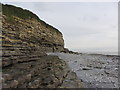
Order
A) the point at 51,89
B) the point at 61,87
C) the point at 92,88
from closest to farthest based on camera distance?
the point at 51,89 < the point at 61,87 < the point at 92,88

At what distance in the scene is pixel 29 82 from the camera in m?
5.91

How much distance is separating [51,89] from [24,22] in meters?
17.7

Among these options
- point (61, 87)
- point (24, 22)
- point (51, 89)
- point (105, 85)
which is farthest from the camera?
point (24, 22)

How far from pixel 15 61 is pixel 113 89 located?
641 cm

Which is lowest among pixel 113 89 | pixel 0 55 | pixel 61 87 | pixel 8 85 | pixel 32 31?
pixel 113 89

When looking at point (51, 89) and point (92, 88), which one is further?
point (92, 88)

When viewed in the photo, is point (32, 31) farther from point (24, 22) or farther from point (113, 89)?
point (113, 89)

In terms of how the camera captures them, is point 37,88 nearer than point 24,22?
Yes

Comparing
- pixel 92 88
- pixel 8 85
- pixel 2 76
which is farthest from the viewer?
pixel 92 88

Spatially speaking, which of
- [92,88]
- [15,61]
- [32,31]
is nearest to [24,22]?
[32,31]

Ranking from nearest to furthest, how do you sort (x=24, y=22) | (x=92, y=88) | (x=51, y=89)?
1. (x=51, y=89)
2. (x=92, y=88)
3. (x=24, y=22)

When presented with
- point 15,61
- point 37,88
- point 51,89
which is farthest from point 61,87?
point 15,61

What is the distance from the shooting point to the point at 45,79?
6590 millimetres

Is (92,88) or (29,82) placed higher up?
(29,82)
